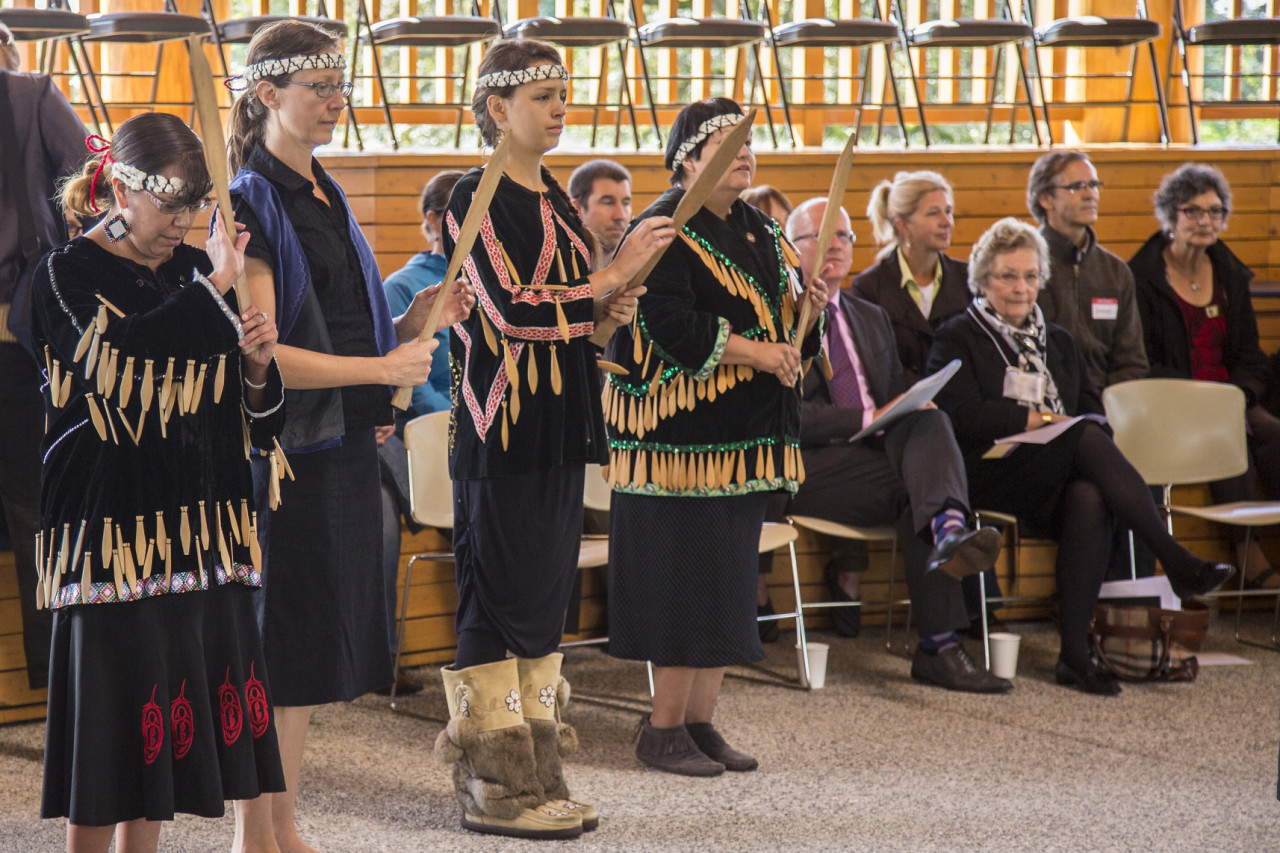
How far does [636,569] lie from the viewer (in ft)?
9.99

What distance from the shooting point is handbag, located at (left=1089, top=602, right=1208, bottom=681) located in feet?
12.8

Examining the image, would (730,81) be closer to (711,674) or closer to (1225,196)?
(1225,196)

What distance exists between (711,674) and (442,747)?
0.72 m

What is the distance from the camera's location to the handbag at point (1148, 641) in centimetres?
389

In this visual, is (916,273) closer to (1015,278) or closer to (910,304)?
(910,304)

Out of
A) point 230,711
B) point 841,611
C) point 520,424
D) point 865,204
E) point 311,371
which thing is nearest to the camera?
point 230,711

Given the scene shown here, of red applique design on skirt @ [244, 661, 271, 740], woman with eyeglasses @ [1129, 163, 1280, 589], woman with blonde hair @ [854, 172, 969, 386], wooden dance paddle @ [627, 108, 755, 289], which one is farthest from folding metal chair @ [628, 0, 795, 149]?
red applique design on skirt @ [244, 661, 271, 740]

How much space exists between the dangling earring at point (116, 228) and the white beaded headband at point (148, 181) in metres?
0.05

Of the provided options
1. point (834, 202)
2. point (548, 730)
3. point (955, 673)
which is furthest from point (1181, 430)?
point (548, 730)

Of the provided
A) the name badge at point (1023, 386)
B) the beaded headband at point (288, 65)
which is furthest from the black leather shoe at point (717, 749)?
the beaded headband at point (288, 65)

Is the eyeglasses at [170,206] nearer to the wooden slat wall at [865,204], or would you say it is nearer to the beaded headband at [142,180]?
the beaded headband at [142,180]

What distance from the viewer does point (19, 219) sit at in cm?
297

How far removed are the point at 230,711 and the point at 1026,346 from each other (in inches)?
117

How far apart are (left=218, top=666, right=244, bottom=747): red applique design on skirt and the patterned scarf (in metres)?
2.88
